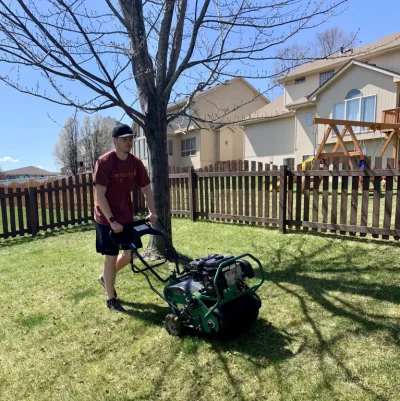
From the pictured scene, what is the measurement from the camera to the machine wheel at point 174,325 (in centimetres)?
278

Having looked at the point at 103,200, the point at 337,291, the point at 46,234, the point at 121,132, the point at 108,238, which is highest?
the point at 121,132

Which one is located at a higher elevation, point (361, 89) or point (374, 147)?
point (361, 89)

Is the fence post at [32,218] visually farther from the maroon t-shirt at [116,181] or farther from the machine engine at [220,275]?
the machine engine at [220,275]

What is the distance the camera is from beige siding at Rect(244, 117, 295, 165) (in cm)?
2209

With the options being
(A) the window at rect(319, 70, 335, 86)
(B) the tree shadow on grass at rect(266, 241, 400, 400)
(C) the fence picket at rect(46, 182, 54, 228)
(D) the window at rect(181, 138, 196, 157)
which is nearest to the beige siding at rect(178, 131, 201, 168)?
(D) the window at rect(181, 138, 196, 157)

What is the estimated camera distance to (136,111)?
4309 millimetres

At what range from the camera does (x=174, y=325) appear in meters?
2.81

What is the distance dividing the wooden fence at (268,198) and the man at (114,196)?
3531mm

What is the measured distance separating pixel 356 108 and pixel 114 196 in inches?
727

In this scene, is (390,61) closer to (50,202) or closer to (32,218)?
(50,202)

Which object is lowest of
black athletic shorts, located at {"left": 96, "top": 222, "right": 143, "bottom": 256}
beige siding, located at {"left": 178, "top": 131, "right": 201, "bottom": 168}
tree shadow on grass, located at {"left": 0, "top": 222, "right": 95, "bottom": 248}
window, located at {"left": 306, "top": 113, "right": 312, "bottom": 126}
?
tree shadow on grass, located at {"left": 0, "top": 222, "right": 95, "bottom": 248}

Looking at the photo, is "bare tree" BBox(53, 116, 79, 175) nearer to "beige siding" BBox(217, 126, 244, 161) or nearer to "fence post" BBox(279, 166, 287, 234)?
"beige siding" BBox(217, 126, 244, 161)

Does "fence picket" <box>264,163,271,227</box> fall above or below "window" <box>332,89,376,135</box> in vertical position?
below

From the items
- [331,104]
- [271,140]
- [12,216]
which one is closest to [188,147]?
[271,140]
